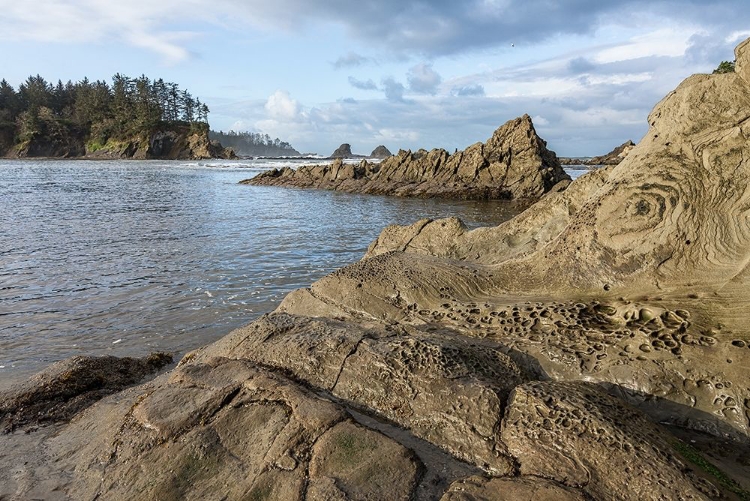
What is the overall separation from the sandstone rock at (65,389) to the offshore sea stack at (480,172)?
93.8 ft

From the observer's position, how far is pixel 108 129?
99375mm

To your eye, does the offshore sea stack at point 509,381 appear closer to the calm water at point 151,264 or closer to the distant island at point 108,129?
the calm water at point 151,264

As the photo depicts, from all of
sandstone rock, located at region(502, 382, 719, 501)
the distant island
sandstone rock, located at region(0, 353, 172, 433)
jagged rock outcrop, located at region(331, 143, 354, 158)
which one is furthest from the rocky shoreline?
sandstone rock, located at region(502, 382, 719, 501)

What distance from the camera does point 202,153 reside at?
9788cm

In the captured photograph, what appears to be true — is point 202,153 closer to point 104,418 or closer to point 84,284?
point 84,284

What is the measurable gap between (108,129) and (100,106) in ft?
22.8

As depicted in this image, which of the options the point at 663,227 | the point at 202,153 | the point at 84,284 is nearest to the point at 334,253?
the point at 84,284

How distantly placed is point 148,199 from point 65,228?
1095cm

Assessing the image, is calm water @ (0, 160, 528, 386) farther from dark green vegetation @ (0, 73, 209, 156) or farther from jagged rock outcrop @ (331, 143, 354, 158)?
jagged rock outcrop @ (331, 143, 354, 158)

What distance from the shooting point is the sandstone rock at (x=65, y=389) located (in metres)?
4.31

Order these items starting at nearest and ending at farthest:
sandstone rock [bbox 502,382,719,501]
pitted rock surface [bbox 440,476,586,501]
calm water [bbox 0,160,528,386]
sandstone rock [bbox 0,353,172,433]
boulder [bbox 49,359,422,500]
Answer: pitted rock surface [bbox 440,476,586,501], sandstone rock [bbox 502,382,719,501], boulder [bbox 49,359,422,500], sandstone rock [bbox 0,353,172,433], calm water [bbox 0,160,528,386]

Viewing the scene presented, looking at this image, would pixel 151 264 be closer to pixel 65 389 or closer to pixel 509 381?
pixel 65 389

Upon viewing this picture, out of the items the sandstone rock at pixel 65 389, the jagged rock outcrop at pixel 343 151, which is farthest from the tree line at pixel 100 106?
the sandstone rock at pixel 65 389

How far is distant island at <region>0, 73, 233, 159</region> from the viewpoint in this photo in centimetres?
9531
